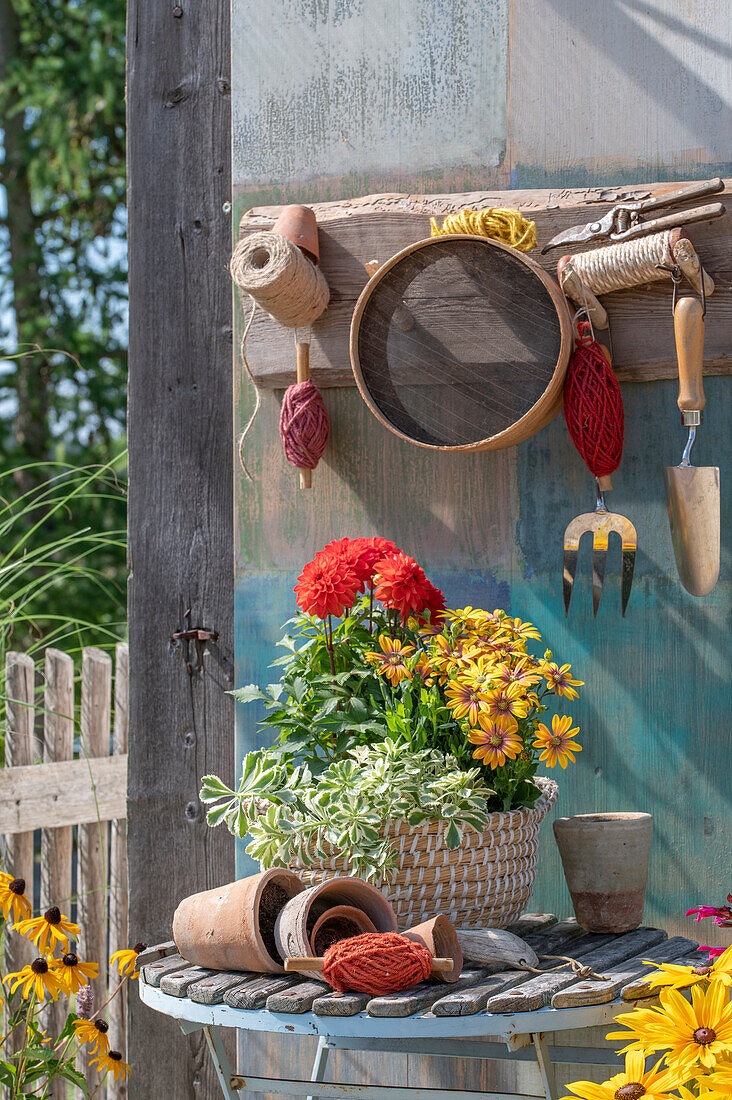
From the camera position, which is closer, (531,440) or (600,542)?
(600,542)

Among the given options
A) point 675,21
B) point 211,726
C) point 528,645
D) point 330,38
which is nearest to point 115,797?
point 211,726

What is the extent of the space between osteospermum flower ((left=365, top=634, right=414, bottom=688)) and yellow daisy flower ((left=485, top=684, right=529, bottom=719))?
0.12m

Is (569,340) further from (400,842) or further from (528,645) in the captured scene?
(400,842)

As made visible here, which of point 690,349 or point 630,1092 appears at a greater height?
point 690,349

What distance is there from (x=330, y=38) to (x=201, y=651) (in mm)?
1057

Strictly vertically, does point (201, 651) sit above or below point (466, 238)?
below

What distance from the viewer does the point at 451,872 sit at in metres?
1.27

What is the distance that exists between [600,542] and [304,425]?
495 millimetres

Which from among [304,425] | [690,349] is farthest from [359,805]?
[690,349]

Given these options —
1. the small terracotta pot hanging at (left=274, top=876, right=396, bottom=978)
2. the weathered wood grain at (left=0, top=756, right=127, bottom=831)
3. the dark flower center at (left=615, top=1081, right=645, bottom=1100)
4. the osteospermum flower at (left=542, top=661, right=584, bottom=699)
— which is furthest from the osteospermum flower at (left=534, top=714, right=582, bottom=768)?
the weathered wood grain at (left=0, top=756, right=127, bottom=831)

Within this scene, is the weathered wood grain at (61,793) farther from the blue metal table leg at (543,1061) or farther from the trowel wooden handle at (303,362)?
the blue metal table leg at (543,1061)

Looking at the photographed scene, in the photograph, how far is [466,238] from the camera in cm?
154

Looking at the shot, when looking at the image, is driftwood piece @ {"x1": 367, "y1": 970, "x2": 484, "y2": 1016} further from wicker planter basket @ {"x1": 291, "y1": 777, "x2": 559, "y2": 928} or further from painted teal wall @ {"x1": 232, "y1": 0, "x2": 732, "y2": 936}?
painted teal wall @ {"x1": 232, "y1": 0, "x2": 732, "y2": 936}

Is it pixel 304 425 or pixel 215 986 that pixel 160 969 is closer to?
pixel 215 986
